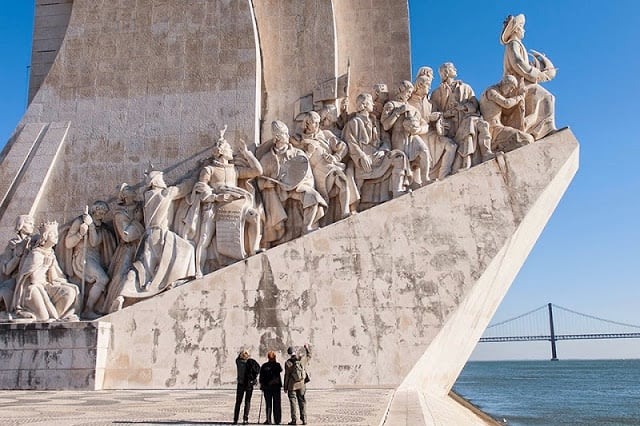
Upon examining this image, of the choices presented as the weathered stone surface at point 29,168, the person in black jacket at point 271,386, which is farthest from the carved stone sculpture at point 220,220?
the person in black jacket at point 271,386

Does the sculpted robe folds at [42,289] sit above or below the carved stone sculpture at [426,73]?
below

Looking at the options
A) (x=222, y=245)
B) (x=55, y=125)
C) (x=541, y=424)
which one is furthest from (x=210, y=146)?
(x=541, y=424)

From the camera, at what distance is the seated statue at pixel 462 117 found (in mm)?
9219

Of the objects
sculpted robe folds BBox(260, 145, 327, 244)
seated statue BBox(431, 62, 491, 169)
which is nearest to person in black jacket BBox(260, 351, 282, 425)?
sculpted robe folds BBox(260, 145, 327, 244)

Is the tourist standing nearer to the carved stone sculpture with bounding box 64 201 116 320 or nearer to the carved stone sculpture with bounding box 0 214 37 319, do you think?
the carved stone sculpture with bounding box 64 201 116 320

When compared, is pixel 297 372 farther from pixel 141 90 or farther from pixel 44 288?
pixel 141 90

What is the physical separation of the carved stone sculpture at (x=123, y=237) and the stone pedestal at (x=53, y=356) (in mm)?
564

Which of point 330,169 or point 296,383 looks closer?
point 296,383

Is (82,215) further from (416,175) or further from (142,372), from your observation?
(416,175)

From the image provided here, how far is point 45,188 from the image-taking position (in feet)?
32.3

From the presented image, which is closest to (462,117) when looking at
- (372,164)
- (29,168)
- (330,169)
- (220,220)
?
(372,164)

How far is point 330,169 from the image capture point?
356 inches

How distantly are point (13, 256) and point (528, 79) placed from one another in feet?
24.3

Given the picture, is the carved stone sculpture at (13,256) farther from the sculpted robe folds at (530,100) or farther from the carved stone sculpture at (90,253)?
the sculpted robe folds at (530,100)
